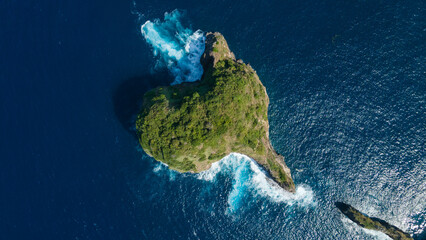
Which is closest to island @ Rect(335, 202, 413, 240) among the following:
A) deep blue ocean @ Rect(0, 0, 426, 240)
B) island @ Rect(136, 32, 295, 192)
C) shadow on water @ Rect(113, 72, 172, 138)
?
deep blue ocean @ Rect(0, 0, 426, 240)

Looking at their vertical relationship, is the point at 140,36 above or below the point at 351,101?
above

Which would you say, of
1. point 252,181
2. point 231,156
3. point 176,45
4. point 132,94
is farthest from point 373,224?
point 132,94

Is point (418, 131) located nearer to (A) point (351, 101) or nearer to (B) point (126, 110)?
(A) point (351, 101)

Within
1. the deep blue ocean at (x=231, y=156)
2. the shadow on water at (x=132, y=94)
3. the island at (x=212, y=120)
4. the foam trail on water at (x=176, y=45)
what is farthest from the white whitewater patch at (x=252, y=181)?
the foam trail on water at (x=176, y=45)

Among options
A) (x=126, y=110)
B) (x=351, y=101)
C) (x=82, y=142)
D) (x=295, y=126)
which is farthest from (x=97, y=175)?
(x=351, y=101)

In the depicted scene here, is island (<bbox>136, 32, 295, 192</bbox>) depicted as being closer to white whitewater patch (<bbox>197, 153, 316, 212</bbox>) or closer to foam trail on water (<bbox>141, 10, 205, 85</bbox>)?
white whitewater patch (<bbox>197, 153, 316, 212</bbox>)

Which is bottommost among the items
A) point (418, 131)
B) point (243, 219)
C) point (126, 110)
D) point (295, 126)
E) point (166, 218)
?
point (418, 131)

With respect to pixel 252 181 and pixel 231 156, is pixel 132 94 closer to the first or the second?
pixel 231 156
